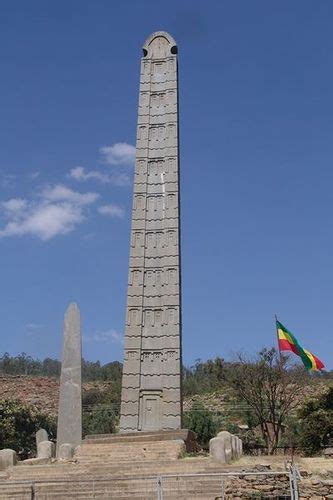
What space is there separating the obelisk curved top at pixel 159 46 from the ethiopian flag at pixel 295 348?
13.2 metres

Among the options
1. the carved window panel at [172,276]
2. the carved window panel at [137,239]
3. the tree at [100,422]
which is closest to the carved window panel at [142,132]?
the carved window panel at [137,239]

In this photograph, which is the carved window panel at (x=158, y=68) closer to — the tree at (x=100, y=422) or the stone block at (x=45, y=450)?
the stone block at (x=45, y=450)

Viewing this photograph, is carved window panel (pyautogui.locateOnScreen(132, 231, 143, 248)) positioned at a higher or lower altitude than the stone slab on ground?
higher

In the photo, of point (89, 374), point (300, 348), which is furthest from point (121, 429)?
point (89, 374)

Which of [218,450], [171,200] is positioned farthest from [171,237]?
[218,450]

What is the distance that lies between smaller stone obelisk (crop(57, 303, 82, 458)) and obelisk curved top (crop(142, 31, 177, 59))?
11.8 metres

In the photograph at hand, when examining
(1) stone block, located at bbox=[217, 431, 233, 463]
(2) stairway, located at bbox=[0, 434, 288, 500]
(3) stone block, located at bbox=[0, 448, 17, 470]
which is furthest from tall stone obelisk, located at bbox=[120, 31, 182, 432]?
(1) stone block, located at bbox=[217, 431, 233, 463]

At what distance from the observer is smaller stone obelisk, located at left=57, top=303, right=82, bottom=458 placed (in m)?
22.2

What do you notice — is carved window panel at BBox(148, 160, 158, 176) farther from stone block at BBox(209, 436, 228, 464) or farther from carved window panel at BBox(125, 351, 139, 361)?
stone block at BBox(209, 436, 228, 464)

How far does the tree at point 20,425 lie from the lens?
107ft

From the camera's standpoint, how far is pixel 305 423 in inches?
1051

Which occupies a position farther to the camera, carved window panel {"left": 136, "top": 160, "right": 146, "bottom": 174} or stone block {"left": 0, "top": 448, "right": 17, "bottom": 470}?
carved window panel {"left": 136, "top": 160, "right": 146, "bottom": 174}

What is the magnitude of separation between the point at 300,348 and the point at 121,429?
6.55 meters

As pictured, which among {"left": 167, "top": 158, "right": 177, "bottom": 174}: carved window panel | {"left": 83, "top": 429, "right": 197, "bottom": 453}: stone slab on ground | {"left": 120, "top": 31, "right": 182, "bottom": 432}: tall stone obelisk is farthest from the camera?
{"left": 167, "top": 158, "right": 177, "bottom": 174}: carved window panel
